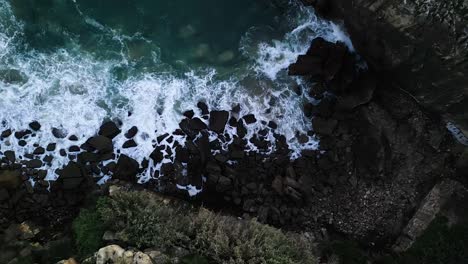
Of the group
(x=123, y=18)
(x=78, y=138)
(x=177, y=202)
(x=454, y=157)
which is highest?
(x=123, y=18)

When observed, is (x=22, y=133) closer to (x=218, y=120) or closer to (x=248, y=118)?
(x=218, y=120)

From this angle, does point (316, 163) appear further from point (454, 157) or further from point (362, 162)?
point (454, 157)

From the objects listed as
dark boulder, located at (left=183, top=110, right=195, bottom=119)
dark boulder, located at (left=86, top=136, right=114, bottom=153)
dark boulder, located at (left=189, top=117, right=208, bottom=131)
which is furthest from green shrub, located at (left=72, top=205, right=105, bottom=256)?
dark boulder, located at (left=183, top=110, right=195, bottom=119)

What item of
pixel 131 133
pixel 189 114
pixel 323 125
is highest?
pixel 323 125

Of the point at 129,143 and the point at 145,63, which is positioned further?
the point at 145,63

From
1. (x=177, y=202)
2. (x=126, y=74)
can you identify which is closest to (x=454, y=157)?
(x=177, y=202)

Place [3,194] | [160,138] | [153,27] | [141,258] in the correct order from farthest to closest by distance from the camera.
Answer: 1. [153,27]
2. [160,138]
3. [3,194]
4. [141,258]

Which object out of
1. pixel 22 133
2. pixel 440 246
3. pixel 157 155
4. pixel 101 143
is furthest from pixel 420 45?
pixel 22 133
